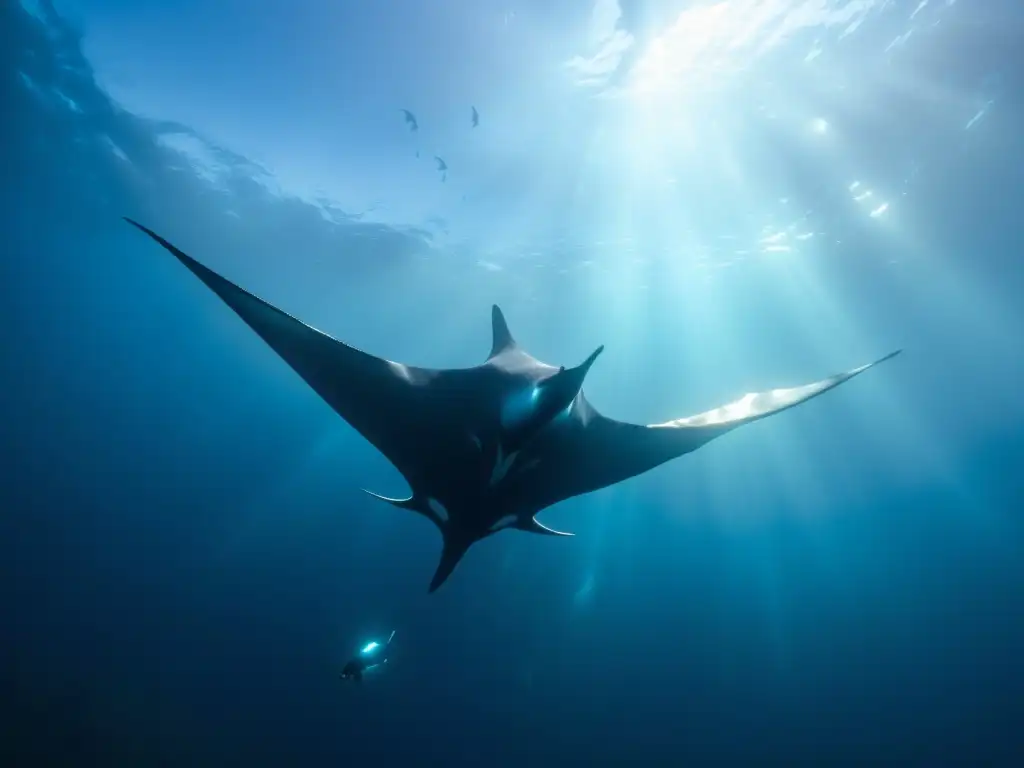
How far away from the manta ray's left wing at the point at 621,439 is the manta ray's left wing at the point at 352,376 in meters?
0.74

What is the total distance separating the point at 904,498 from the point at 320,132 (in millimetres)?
48981

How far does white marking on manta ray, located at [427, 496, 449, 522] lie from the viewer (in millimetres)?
3912

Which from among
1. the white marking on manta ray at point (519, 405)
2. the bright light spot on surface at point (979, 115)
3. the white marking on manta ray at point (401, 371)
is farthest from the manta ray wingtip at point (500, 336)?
the bright light spot on surface at point (979, 115)

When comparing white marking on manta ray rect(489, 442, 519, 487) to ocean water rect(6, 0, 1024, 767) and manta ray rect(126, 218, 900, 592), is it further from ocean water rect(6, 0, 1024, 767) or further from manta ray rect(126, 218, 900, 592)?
ocean water rect(6, 0, 1024, 767)

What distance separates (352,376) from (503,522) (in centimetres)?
177

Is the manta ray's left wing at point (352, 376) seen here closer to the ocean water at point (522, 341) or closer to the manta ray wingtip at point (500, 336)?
the manta ray wingtip at point (500, 336)

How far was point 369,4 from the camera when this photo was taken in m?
12.5

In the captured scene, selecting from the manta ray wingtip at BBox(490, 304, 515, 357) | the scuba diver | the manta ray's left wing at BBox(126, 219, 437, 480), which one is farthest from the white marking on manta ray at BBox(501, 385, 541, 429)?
the scuba diver

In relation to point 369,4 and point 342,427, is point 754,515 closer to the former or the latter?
point 342,427

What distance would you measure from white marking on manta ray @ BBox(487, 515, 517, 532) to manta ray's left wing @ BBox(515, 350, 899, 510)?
327mm

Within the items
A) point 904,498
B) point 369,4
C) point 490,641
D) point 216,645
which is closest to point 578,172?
point 369,4

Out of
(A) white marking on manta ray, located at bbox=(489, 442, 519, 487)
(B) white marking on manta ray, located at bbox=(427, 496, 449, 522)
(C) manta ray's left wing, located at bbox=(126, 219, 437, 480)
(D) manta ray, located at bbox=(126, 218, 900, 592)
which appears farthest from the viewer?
(B) white marking on manta ray, located at bbox=(427, 496, 449, 522)

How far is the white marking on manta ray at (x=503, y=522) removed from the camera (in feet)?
13.0

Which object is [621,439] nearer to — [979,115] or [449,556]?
[449,556]
